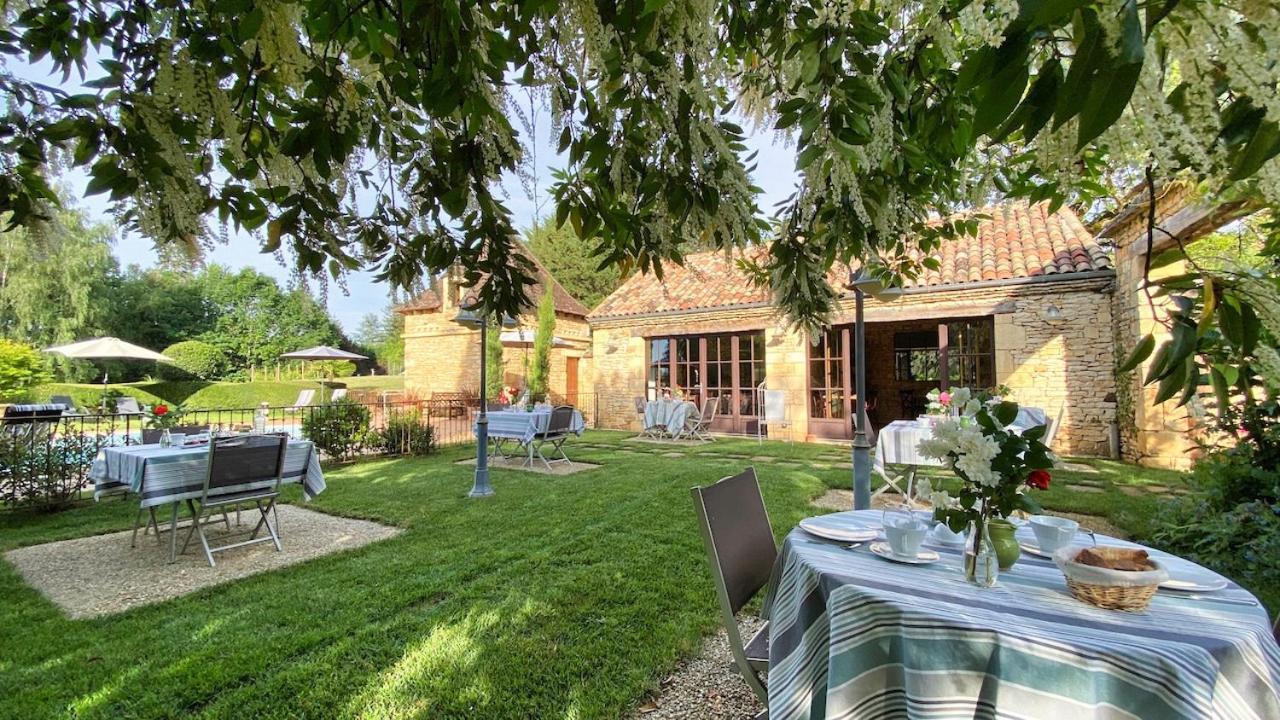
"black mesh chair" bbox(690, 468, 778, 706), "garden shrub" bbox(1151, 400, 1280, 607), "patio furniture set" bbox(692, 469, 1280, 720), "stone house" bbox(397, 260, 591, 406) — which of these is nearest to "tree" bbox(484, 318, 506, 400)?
"stone house" bbox(397, 260, 591, 406)

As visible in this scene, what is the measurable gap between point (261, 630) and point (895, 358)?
12618 millimetres

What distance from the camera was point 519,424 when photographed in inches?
295

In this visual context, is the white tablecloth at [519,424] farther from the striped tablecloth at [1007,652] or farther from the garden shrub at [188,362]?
the garden shrub at [188,362]

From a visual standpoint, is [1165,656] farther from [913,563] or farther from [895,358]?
[895,358]

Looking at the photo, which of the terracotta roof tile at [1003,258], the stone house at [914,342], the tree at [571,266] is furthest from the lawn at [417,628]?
the tree at [571,266]

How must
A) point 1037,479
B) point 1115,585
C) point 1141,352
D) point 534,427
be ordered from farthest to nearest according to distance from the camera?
1. point 534,427
2. point 1037,479
3. point 1115,585
4. point 1141,352

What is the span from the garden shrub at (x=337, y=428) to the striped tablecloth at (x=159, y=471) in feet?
9.79

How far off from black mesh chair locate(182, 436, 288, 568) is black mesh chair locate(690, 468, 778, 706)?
12.2ft

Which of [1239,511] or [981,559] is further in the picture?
[1239,511]

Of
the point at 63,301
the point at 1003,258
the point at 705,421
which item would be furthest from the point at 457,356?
the point at 63,301

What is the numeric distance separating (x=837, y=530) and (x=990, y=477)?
1.93ft

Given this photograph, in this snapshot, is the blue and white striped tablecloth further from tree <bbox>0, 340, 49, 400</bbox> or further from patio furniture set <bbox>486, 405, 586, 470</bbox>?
tree <bbox>0, 340, 49, 400</bbox>

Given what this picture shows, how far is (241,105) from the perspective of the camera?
146 cm

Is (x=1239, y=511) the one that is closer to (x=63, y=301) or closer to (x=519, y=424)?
(x=519, y=424)
